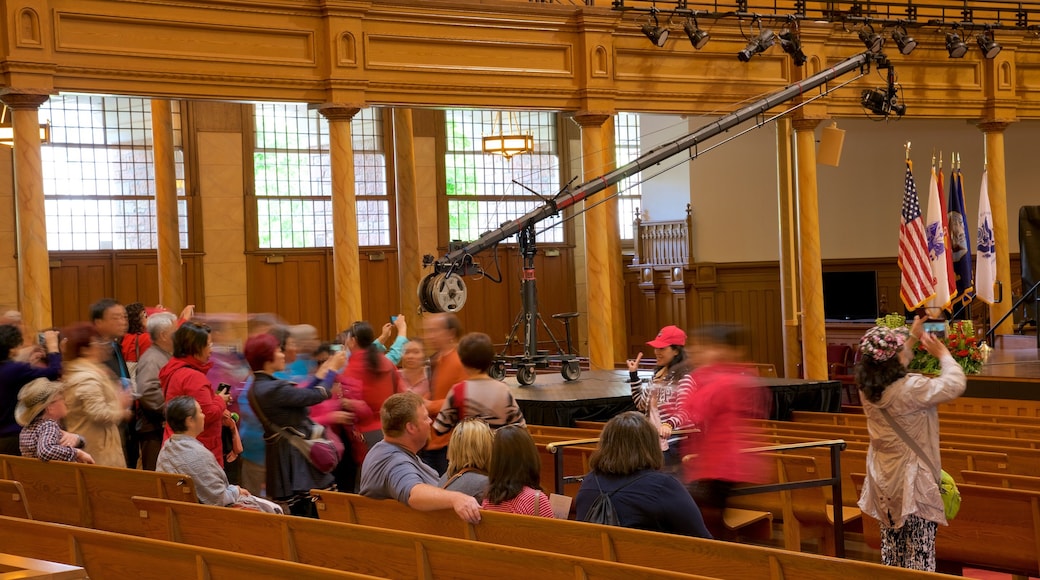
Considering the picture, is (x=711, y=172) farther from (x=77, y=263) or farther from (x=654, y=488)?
(x=654, y=488)

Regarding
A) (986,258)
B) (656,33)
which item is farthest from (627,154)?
(656,33)

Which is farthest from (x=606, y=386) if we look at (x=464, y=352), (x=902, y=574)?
(x=902, y=574)

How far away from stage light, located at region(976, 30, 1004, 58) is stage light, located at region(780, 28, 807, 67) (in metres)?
2.75

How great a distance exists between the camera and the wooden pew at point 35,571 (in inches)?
117

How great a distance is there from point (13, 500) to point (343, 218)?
697 centimetres

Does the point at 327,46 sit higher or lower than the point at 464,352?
higher

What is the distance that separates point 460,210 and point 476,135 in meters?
1.35

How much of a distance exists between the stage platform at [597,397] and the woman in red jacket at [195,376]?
409 cm

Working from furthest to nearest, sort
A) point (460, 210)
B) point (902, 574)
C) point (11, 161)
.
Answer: point (460, 210) → point (11, 161) → point (902, 574)

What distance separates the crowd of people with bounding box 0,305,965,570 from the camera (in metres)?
4.47

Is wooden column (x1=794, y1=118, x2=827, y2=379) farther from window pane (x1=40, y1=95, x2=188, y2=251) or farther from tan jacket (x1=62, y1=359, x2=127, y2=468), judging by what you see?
tan jacket (x1=62, y1=359, x2=127, y2=468)

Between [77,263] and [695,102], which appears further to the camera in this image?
[77,263]

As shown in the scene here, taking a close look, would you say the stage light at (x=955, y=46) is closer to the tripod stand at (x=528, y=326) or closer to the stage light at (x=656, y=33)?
the stage light at (x=656, y=33)

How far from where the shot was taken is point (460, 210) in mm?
19703
